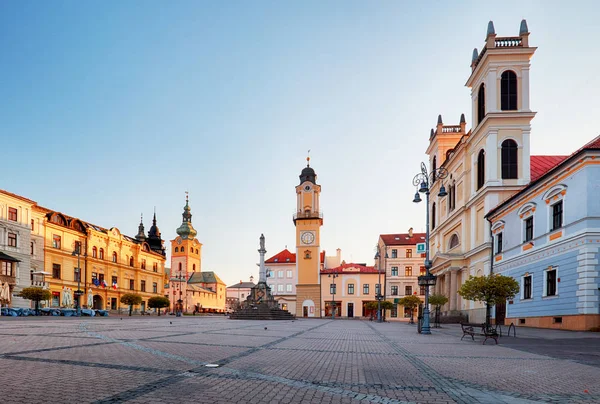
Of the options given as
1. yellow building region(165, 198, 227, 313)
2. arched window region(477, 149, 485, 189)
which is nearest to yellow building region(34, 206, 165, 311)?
yellow building region(165, 198, 227, 313)

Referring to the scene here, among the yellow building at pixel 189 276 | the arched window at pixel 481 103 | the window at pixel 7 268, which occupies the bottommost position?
the yellow building at pixel 189 276

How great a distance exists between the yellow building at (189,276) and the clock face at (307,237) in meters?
44.3

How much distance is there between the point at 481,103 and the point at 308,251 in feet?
150

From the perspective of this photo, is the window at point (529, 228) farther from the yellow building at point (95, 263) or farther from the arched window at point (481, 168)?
the yellow building at point (95, 263)

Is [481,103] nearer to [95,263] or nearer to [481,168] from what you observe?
[481,168]

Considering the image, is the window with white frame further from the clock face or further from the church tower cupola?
the church tower cupola

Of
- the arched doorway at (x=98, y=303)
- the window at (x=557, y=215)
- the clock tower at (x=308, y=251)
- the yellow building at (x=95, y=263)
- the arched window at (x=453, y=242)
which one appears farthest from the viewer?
the clock tower at (x=308, y=251)

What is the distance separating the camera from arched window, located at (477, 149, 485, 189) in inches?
1520

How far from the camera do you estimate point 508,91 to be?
37250mm

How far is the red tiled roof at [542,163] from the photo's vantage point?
37.9m

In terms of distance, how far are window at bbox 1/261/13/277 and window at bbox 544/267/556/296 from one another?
45.9 meters

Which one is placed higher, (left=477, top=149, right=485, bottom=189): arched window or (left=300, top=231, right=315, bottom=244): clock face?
(left=477, top=149, right=485, bottom=189): arched window

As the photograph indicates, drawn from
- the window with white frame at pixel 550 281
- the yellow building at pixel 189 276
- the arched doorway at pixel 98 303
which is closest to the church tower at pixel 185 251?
the yellow building at pixel 189 276

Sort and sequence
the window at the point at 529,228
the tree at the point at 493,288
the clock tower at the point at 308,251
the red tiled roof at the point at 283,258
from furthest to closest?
the red tiled roof at the point at 283,258 < the clock tower at the point at 308,251 < the window at the point at 529,228 < the tree at the point at 493,288
